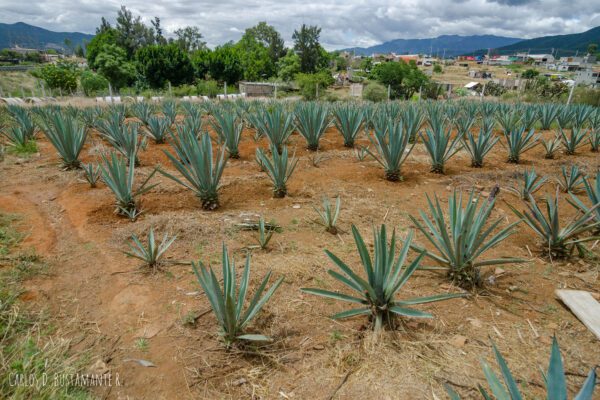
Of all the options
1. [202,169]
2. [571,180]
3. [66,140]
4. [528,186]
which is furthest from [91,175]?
[571,180]

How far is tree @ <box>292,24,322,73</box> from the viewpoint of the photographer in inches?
1981

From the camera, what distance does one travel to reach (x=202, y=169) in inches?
117

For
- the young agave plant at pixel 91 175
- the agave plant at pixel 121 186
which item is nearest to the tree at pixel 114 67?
the young agave plant at pixel 91 175

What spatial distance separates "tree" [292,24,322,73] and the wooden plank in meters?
54.6

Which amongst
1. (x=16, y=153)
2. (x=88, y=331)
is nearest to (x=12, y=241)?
(x=88, y=331)

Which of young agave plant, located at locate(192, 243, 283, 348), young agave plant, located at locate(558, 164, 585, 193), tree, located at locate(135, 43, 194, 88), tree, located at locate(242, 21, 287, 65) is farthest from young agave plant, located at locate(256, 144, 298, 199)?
tree, located at locate(242, 21, 287, 65)

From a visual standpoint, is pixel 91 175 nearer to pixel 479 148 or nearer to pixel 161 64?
pixel 479 148

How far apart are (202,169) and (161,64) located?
4055cm

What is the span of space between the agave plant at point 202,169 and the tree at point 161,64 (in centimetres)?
4018

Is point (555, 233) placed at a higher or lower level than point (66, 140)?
lower

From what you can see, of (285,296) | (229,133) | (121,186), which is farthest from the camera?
(229,133)

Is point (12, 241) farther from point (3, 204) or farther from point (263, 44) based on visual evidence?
point (263, 44)

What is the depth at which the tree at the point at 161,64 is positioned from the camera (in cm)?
3697

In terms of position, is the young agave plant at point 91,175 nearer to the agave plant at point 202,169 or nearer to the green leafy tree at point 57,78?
the agave plant at point 202,169
